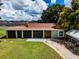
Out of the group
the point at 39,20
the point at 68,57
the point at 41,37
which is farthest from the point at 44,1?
the point at 68,57

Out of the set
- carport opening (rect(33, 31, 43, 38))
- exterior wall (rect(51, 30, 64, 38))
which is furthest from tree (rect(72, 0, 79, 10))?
carport opening (rect(33, 31, 43, 38))

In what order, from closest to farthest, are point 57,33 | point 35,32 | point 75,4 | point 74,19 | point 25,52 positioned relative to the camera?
1. point 25,52
2. point 74,19
3. point 57,33
4. point 75,4
5. point 35,32

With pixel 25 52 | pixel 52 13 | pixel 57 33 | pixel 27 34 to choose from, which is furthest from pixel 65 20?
pixel 52 13

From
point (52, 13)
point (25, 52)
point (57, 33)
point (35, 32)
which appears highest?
point (52, 13)

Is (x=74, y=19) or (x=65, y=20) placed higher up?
(x=74, y=19)

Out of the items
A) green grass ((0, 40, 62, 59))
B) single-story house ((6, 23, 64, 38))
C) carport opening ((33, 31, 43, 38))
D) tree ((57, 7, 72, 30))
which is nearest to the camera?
green grass ((0, 40, 62, 59))

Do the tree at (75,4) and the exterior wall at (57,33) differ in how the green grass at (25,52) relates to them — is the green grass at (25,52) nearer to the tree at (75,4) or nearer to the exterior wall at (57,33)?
the exterior wall at (57,33)

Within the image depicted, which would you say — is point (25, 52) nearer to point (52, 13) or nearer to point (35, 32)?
point (35, 32)

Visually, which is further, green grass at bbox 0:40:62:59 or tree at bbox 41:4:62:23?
tree at bbox 41:4:62:23

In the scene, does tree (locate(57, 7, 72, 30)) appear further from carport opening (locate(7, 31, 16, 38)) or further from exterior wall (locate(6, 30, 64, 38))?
carport opening (locate(7, 31, 16, 38))

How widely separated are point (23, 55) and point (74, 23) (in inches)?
658

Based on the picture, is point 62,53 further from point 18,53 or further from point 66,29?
point 66,29

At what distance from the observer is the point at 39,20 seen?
6938 centimetres

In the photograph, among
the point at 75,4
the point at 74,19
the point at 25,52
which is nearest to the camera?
the point at 25,52
